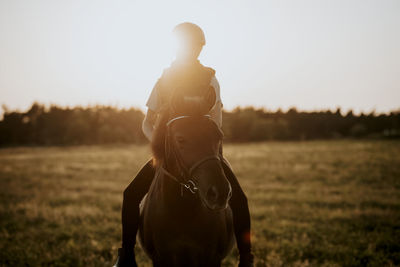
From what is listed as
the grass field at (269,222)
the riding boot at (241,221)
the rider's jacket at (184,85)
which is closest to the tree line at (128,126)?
the grass field at (269,222)

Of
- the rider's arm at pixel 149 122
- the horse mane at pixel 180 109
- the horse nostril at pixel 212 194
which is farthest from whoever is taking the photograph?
the rider's arm at pixel 149 122

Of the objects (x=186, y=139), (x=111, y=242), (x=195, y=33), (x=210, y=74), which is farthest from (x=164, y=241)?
(x=111, y=242)

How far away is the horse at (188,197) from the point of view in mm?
2113

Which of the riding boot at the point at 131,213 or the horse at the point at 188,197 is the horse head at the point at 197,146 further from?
the riding boot at the point at 131,213

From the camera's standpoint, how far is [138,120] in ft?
270

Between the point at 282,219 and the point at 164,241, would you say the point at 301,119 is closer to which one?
the point at 282,219

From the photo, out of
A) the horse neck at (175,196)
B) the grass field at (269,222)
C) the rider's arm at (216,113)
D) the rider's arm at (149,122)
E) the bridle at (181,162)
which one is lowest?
the grass field at (269,222)

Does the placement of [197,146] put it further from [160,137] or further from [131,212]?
[131,212]

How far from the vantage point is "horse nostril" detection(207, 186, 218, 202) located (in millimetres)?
2021

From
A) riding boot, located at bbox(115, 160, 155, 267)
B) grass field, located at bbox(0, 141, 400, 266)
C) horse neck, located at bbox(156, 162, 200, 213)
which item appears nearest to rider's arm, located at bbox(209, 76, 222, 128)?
horse neck, located at bbox(156, 162, 200, 213)

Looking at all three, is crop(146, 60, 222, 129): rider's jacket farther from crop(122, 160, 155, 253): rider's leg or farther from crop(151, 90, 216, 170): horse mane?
crop(122, 160, 155, 253): rider's leg

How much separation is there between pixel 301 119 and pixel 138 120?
52.2 m

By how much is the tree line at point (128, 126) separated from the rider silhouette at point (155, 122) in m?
64.2

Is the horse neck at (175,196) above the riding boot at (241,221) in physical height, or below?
above
